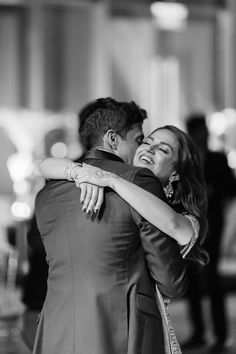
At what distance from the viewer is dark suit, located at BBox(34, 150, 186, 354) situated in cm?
294

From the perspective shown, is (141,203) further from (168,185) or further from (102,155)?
(168,185)

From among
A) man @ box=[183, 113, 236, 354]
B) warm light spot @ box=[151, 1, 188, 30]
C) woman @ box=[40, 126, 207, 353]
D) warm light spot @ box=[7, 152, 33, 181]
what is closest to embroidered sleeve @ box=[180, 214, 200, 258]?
woman @ box=[40, 126, 207, 353]

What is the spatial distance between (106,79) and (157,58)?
88 centimetres

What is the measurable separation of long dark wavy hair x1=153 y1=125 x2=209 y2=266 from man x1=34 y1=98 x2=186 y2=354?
248 mm

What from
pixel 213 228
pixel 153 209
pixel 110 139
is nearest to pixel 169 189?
pixel 110 139

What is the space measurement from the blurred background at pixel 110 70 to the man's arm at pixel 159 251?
5906 millimetres

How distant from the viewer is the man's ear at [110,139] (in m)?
3.17

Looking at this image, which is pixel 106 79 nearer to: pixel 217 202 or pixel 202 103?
pixel 202 103

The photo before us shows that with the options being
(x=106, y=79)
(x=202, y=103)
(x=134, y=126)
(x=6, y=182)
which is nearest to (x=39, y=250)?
(x=134, y=126)

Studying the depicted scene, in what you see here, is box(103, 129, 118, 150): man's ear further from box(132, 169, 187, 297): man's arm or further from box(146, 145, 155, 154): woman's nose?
box(132, 169, 187, 297): man's arm

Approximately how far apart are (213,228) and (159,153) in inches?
130

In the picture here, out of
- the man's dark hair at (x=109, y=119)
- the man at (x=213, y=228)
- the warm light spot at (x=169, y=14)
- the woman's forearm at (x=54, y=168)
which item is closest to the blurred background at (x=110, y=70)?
the warm light spot at (x=169, y=14)

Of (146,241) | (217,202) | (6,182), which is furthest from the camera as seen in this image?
(6,182)

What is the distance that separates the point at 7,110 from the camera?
10.3 m
